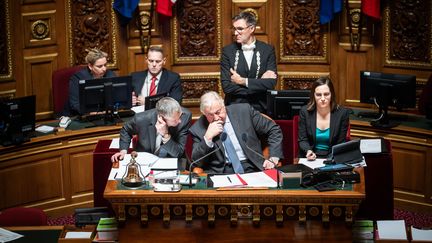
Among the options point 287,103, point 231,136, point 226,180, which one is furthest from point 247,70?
point 226,180

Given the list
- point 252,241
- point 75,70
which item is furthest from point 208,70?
point 252,241

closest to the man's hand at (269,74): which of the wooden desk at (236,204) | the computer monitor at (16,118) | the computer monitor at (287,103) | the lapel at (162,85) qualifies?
the computer monitor at (287,103)

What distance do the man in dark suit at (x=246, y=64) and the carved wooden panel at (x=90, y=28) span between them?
1.77 metres

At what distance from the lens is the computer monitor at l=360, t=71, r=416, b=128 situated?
812cm

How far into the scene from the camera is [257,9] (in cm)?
995

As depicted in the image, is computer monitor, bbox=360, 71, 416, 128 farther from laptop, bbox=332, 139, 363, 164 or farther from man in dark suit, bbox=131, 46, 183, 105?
laptop, bbox=332, 139, 363, 164

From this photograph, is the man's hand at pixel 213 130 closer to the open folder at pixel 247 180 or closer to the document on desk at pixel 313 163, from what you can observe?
the open folder at pixel 247 180

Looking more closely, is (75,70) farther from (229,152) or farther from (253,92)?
(229,152)

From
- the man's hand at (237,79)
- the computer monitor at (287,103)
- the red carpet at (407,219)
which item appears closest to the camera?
the computer monitor at (287,103)

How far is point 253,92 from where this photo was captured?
8.28 metres

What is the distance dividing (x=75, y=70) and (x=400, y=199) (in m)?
3.40

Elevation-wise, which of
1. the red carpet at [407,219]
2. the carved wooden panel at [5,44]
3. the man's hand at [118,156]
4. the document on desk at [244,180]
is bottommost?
the red carpet at [407,219]

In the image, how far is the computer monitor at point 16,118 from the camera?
7852mm

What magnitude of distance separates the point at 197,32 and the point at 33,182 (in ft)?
9.65
